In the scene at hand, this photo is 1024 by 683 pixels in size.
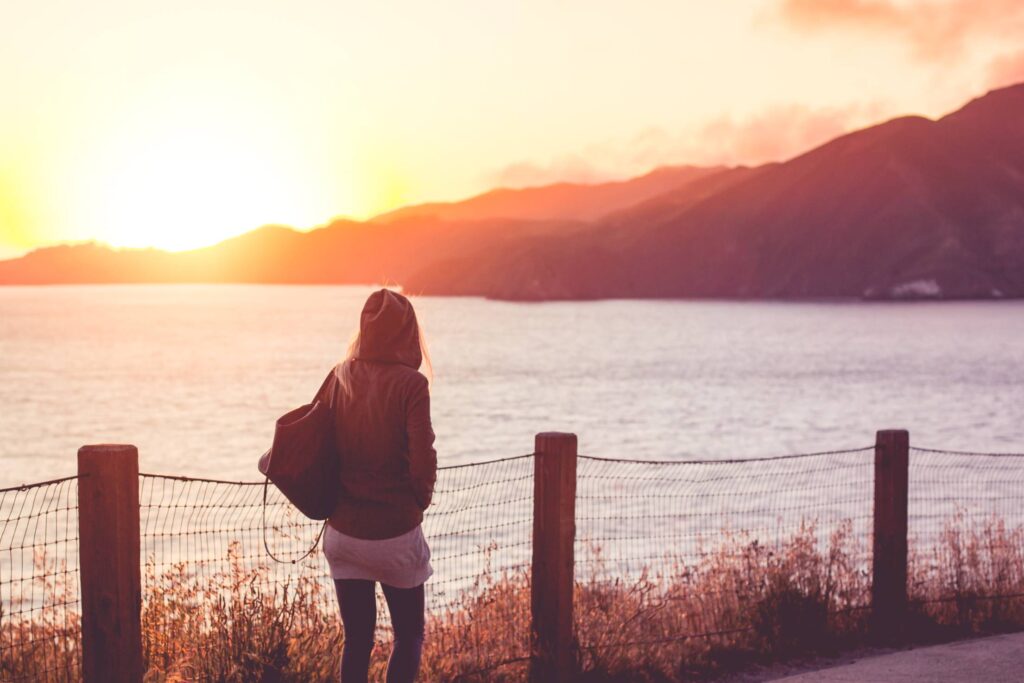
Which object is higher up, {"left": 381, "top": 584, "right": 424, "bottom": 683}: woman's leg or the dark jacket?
the dark jacket

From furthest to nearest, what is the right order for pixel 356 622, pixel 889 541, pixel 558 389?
pixel 558 389 → pixel 889 541 → pixel 356 622

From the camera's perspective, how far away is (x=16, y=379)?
216ft

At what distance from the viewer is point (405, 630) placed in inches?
187

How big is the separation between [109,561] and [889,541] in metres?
5.16

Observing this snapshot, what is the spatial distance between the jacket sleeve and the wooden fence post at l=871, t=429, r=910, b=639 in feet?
13.9

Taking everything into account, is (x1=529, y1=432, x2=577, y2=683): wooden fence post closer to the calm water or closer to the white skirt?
the white skirt

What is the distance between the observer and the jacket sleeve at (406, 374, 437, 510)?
4434 millimetres

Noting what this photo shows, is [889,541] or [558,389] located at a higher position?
[889,541]

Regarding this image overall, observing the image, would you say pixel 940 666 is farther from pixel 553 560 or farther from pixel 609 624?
pixel 553 560

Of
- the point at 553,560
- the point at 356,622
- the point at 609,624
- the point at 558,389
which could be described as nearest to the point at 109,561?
the point at 356,622

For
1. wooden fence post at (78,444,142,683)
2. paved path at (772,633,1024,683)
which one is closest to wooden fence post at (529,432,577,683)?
paved path at (772,633,1024,683)

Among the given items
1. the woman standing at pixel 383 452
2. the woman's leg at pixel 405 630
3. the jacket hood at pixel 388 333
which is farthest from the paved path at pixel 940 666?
the jacket hood at pixel 388 333

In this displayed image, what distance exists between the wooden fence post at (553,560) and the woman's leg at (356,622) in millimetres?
1519

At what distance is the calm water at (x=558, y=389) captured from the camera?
39.2 metres
